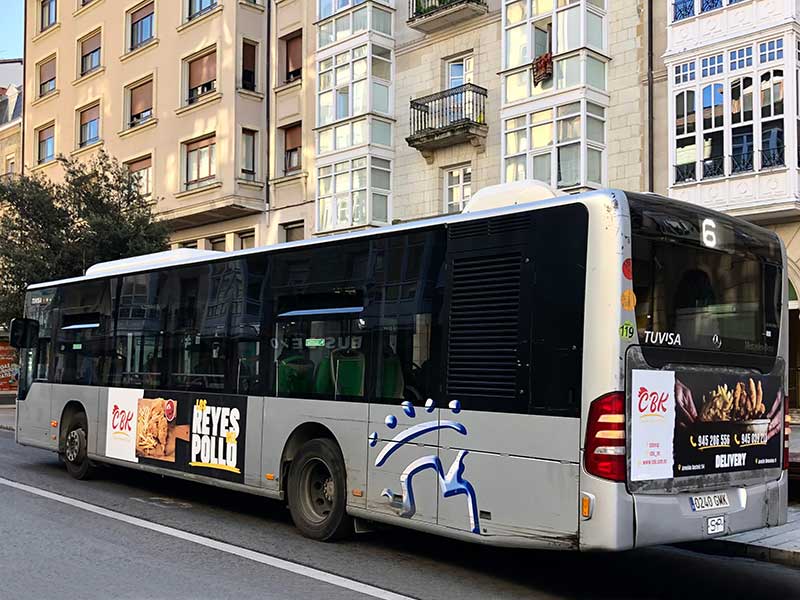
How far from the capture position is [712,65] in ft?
62.7

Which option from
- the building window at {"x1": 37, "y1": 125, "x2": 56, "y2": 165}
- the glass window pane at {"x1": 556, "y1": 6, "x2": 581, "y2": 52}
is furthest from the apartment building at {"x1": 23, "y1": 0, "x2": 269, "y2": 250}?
the glass window pane at {"x1": 556, "y1": 6, "x2": 581, "y2": 52}

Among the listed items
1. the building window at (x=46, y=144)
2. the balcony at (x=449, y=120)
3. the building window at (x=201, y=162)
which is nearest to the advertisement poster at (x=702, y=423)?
the balcony at (x=449, y=120)

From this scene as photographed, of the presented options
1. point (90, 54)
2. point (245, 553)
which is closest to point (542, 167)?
point (245, 553)

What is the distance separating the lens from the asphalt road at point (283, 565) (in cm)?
680

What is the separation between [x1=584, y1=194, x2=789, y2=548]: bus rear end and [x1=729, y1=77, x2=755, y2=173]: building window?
11.4 meters

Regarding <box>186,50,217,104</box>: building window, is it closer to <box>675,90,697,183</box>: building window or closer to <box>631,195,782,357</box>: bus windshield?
<box>675,90,697,183</box>: building window

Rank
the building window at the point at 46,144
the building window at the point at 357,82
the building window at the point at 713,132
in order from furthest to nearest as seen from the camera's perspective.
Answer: the building window at the point at 46,144, the building window at the point at 357,82, the building window at the point at 713,132

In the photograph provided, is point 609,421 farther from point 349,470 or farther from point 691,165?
point 691,165

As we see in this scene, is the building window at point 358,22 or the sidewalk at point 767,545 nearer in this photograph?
the sidewalk at point 767,545

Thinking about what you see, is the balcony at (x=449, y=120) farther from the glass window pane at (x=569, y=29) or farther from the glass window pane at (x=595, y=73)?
the glass window pane at (x=595, y=73)

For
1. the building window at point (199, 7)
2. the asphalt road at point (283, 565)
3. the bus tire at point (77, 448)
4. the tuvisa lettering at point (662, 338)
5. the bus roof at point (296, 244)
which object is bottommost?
the asphalt road at point (283, 565)

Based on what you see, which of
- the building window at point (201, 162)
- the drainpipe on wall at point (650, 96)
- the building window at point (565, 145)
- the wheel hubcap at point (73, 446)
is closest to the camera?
the wheel hubcap at point (73, 446)

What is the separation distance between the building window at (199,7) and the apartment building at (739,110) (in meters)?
15.7

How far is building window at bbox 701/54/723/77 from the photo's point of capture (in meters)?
18.9
